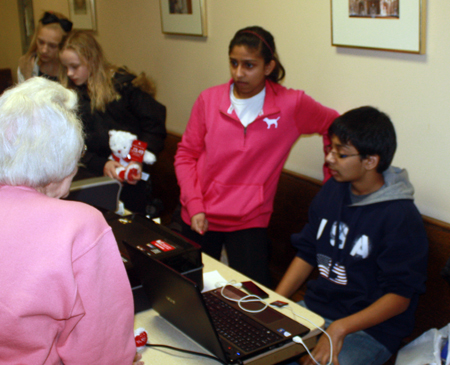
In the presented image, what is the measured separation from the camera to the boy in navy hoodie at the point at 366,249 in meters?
1.74

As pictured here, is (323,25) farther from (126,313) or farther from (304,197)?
(126,313)

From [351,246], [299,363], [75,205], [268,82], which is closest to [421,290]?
[351,246]

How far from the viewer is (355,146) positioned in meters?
1.87

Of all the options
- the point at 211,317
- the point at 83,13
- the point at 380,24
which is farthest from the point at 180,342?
the point at 83,13

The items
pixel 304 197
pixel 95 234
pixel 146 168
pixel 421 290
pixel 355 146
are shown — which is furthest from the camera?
pixel 146 168

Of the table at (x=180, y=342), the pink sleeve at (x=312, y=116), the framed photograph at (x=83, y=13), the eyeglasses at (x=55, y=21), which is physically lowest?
the table at (x=180, y=342)

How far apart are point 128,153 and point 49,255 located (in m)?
1.80

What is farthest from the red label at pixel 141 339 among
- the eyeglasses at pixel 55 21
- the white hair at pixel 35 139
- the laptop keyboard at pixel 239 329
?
the eyeglasses at pixel 55 21

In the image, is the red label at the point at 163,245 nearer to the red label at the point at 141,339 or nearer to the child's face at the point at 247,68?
the red label at the point at 141,339

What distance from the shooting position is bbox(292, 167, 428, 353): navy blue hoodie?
1.75 m

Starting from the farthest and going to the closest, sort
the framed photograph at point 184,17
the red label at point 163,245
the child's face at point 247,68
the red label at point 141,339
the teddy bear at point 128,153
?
the framed photograph at point 184,17, the teddy bear at point 128,153, the child's face at point 247,68, the red label at point 163,245, the red label at point 141,339

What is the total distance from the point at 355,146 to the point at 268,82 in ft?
2.03

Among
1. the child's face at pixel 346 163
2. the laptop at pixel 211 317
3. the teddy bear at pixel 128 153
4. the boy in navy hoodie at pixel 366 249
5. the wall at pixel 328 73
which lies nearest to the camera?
the laptop at pixel 211 317

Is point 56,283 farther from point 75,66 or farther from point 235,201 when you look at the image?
point 75,66
